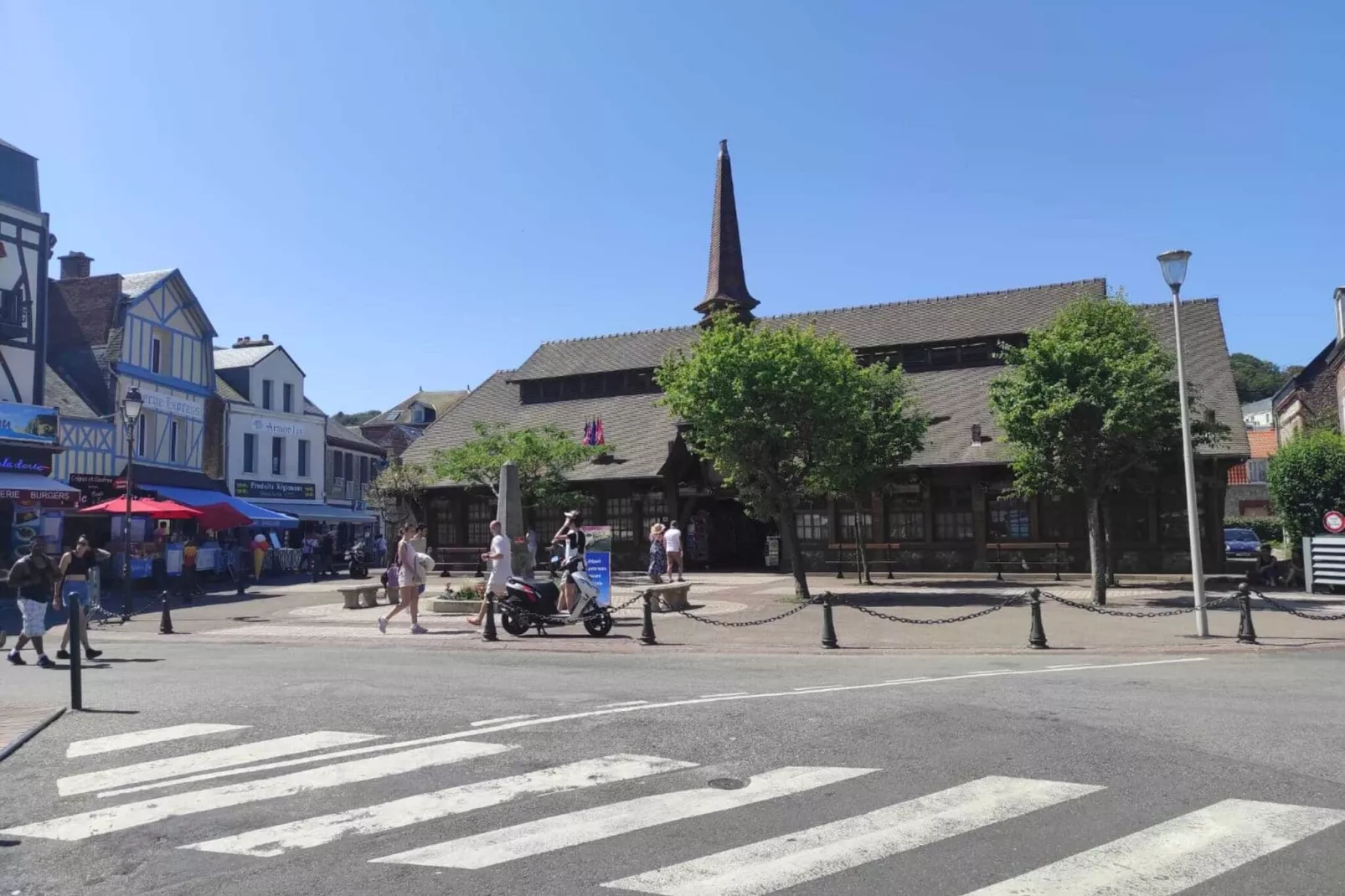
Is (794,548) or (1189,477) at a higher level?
(1189,477)

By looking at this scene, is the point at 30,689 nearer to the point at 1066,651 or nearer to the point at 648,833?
the point at 648,833

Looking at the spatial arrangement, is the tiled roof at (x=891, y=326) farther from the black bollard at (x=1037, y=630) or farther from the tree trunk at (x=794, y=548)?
the black bollard at (x=1037, y=630)

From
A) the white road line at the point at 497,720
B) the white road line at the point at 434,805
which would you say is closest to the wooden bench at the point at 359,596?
the white road line at the point at 497,720

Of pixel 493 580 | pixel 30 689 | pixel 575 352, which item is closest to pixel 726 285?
pixel 575 352

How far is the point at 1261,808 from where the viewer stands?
5617 mm

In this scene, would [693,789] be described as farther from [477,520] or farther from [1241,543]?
[1241,543]

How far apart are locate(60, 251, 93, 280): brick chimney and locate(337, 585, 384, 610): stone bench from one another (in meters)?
22.2

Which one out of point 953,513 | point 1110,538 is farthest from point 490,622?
point 1110,538

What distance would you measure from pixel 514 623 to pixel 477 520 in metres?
21.3

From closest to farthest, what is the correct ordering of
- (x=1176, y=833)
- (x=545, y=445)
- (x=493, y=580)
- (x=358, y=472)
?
(x=1176, y=833)
(x=493, y=580)
(x=545, y=445)
(x=358, y=472)

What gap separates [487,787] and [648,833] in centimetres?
142

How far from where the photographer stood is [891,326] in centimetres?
3594

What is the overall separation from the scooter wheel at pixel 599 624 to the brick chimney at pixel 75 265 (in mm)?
29614

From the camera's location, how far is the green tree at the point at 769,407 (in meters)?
19.8
